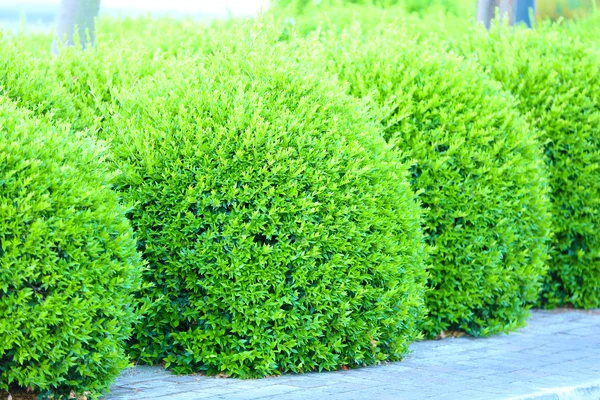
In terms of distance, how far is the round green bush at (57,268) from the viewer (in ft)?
15.5

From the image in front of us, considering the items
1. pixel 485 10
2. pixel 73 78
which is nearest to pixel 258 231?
pixel 73 78

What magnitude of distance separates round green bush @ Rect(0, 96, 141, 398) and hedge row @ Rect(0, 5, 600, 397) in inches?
0.7

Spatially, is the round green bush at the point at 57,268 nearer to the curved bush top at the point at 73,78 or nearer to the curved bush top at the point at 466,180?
the curved bush top at the point at 73,78

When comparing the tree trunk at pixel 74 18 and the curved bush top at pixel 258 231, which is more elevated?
the tree trunk at pixel 74 18

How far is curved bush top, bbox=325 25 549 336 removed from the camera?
707cm

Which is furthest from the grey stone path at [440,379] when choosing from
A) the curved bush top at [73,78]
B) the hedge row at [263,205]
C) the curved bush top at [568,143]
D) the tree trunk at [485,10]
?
the tree trunk at [485,10]

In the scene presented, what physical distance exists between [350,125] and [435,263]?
146 cm

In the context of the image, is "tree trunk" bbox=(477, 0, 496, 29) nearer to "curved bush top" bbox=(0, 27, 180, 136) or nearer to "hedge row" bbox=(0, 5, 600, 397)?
"hedge row" bbox=(0, 5, 600, 397)

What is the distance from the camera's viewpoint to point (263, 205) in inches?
225

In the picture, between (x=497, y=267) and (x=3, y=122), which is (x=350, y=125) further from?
(x=3, y=122)

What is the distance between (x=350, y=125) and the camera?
6262 millimetres

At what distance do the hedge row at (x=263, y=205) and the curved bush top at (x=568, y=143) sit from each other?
1076mm

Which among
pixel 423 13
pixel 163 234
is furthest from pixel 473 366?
pixel 423 13

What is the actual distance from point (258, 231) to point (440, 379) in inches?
59.4
